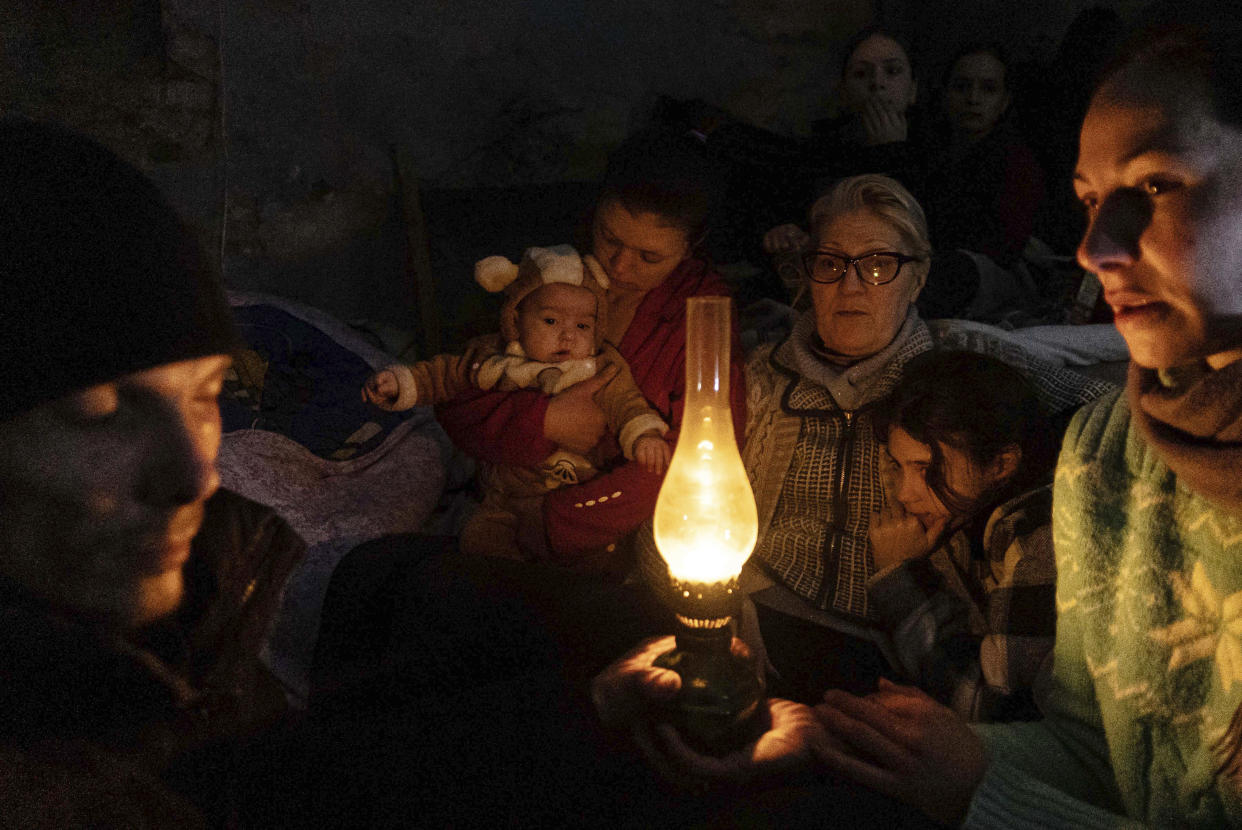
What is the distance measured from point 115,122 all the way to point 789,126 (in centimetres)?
367

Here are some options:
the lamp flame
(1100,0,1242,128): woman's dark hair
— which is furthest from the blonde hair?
(1100,0,1242,128): woman's dark hair

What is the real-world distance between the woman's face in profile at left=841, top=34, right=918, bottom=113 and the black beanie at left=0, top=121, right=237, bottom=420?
11.3 ft

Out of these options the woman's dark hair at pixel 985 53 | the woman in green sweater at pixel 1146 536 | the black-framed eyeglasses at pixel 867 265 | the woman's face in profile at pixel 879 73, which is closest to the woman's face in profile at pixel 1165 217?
the woman in green sweater at pixel 1146 536

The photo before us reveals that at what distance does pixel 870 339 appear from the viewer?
2.10m

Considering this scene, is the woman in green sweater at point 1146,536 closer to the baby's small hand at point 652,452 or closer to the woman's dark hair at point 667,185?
the baby's small hand at point 652,452

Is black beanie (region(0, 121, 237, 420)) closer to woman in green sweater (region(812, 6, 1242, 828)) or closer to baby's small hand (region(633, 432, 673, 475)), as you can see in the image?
woman in green sweater (region(812, 6, 1242, 828))

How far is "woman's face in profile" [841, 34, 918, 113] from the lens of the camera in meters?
A: 3.53

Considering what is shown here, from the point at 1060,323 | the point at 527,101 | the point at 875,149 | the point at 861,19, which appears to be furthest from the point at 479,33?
the point at 1060,323

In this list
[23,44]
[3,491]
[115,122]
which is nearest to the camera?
[3,491]

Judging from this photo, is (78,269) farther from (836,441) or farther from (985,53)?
(985,53)

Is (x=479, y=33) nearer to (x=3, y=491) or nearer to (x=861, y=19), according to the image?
(x=861, y=19)

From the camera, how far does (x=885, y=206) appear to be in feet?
6.67

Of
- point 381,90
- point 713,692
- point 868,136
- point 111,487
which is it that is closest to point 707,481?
point 713,692

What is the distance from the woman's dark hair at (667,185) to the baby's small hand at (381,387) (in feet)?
2.68
